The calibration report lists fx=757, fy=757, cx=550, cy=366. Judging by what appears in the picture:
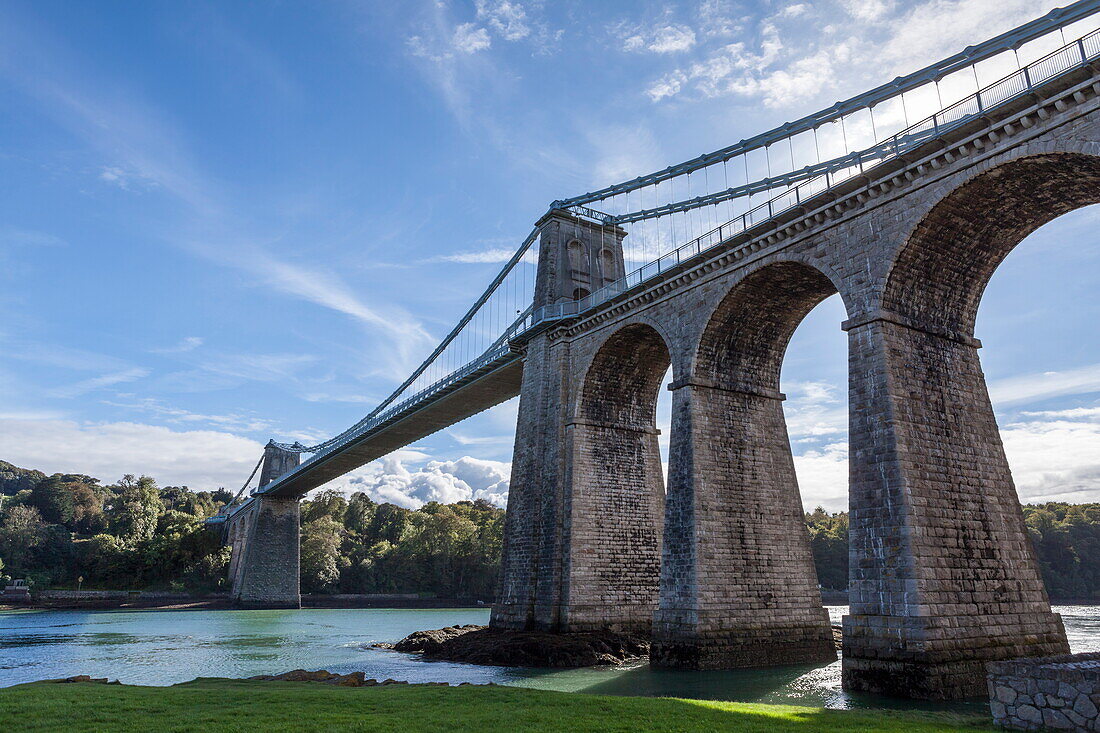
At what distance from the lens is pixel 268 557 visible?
2675 inches

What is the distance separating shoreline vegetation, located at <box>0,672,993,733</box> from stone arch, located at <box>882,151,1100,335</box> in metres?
9.03

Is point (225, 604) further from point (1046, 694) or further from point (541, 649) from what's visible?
point (1046, 694)

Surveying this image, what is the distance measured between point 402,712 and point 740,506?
44.5 feet

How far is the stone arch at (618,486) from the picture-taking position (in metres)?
25.2

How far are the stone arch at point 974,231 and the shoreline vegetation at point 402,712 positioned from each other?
9033 mm

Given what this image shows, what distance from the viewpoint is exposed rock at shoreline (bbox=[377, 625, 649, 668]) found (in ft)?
70.3

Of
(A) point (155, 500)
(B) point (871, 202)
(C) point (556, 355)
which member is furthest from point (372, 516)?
(B) point (871, 202)

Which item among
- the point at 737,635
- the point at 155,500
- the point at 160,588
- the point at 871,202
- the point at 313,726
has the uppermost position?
the point at 155,500

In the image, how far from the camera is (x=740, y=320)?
2211 centimetres

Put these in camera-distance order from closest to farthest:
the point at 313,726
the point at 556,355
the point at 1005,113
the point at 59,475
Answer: the point at 313,726 → the point at 1005,113 → the point at 556,355 → the point at 59,475

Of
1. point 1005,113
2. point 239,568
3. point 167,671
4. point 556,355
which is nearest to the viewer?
point 1005,113

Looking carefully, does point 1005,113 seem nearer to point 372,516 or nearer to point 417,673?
point 417,673

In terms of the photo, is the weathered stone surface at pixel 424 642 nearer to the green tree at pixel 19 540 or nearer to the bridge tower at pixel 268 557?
the bridge tower at pixel 268 557

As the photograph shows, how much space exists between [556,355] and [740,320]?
857 centimetres
